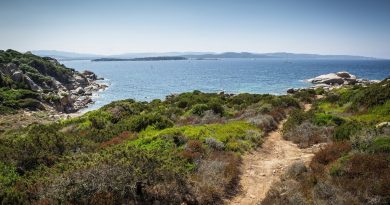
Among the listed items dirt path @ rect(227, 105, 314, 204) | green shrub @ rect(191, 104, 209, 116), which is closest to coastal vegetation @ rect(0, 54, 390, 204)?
dirt path @ rect(227, 105, 314, 204)

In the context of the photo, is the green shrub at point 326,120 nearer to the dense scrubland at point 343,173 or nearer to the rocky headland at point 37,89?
the dense scrubland at point 343,173

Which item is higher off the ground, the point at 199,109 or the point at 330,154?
the point at 330,154

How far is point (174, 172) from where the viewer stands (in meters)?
10.6

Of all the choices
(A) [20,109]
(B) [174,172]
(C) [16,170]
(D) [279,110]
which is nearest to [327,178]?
(B) [174,172]

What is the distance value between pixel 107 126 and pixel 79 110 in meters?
41.5

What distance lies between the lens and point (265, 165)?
47.6ft

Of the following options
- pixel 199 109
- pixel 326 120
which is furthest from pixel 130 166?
pixel 199 109

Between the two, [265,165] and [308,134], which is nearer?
[265,165]

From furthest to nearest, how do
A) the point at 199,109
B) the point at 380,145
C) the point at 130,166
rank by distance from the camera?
the point at 199,109 < the point at 380,145 < the point at 130,166

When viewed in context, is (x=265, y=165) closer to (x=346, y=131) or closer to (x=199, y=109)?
(x=346, y=131)

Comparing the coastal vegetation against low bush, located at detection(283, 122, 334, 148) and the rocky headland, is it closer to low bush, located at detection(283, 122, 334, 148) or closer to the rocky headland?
low bush, located at detection(283, 122, 334, 148)

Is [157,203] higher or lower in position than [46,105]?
higher

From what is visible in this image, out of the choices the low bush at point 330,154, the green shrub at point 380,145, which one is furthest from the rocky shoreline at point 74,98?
the green shrub at point 380,145

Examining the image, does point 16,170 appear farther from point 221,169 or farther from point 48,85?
point 48,85
